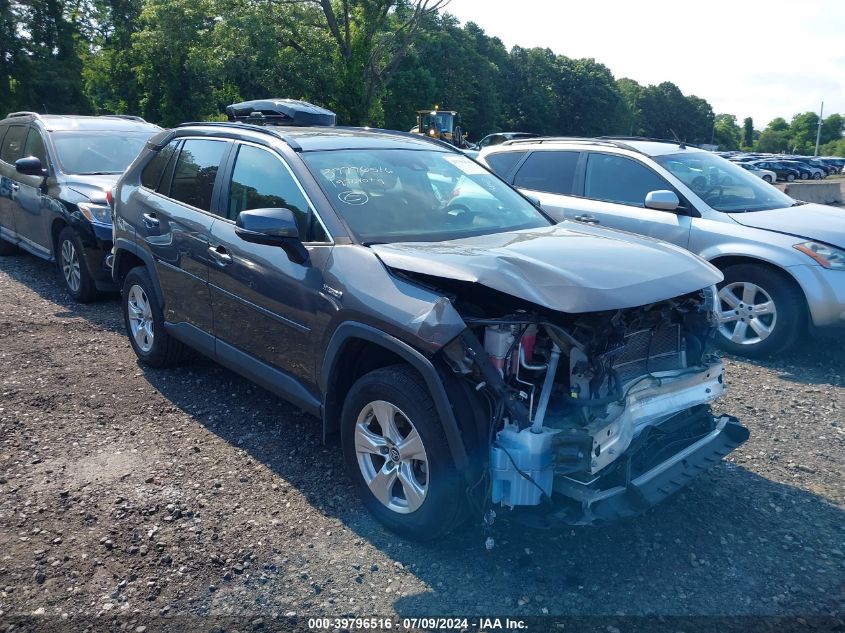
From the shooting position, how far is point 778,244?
20.1 feet

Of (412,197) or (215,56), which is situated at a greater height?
(215,56)

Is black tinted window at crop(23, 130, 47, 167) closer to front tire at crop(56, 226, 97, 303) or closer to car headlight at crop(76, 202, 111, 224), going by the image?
front tire at crop(56, 226, 97, 303)

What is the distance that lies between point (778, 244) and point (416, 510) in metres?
4.44

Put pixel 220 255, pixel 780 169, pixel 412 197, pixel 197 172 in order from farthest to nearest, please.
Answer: pixel 780 169 → pixel 197 172 → pixel 220 255 → pixel 412 197

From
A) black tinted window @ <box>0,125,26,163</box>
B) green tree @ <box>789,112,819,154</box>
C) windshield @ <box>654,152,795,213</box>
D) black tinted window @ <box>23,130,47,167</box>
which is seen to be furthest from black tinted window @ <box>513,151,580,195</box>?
green tree @ <box>789,112,819,154</box>

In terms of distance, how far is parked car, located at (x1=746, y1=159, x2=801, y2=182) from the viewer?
46.0 m

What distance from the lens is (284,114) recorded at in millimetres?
5477

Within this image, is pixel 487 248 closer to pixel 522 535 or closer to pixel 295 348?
pixel 295 348

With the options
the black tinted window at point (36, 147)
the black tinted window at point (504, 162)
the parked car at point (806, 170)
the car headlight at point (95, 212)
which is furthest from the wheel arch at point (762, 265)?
the parked car at point (806, 170)

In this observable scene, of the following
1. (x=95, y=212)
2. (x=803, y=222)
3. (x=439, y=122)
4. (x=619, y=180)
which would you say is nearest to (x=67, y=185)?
(x=95, y=212)

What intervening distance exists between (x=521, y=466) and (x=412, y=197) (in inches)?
73.8

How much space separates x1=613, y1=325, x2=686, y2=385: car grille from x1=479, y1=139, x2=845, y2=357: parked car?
8.36 ft

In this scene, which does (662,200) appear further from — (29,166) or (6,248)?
(6,248)

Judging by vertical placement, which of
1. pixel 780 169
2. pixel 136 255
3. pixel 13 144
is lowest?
pixel 136 255
